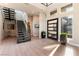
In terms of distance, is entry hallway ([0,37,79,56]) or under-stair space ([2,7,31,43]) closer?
entry hallway ([0,37,79,56])

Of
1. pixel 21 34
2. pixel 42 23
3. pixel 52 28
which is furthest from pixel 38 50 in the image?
pixel 42 23

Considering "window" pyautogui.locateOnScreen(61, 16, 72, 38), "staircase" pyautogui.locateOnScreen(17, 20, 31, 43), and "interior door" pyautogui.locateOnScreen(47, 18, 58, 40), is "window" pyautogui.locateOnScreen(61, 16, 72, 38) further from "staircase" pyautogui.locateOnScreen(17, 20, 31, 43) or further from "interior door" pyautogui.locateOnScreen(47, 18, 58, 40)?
"staircase" pyautogui.locateOnScreen(17, 20, 31, 43)

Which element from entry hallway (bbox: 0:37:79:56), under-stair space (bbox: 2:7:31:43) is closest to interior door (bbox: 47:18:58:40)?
under-stair space (bbox: 2:7:31:43)

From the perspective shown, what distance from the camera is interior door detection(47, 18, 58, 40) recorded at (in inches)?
371

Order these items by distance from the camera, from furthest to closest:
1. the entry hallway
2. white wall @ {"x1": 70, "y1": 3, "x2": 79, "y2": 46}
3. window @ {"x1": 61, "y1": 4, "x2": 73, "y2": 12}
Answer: window @ {"x1": 61, "y1": 4, "x2": 73, "y2": 12}
white wall @ {"x1": 70, "y1": 3, "x2": 79, "y2": 46}
the entry hallway

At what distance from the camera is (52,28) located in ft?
33.6

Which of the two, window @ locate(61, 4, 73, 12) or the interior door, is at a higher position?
window @ locate(61, 4, 73, 12)

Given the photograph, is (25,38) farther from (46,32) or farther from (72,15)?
(72,15)

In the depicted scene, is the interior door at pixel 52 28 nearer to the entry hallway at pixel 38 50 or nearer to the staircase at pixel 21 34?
the staircase at pixel 21 34

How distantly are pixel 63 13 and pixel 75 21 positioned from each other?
1.65 metres

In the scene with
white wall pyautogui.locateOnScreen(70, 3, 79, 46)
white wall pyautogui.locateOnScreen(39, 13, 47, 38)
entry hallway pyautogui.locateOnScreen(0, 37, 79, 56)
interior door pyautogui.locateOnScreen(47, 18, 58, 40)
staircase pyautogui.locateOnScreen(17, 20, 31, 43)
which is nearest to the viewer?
entry hallway pyautogui.locateOnScreen(0, 37, 79, 56)

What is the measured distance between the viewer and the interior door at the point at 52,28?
30.9 feet

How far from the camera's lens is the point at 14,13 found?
12.5 meters

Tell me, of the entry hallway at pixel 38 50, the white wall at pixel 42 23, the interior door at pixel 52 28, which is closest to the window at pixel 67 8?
the interior door at pixel 52 28
